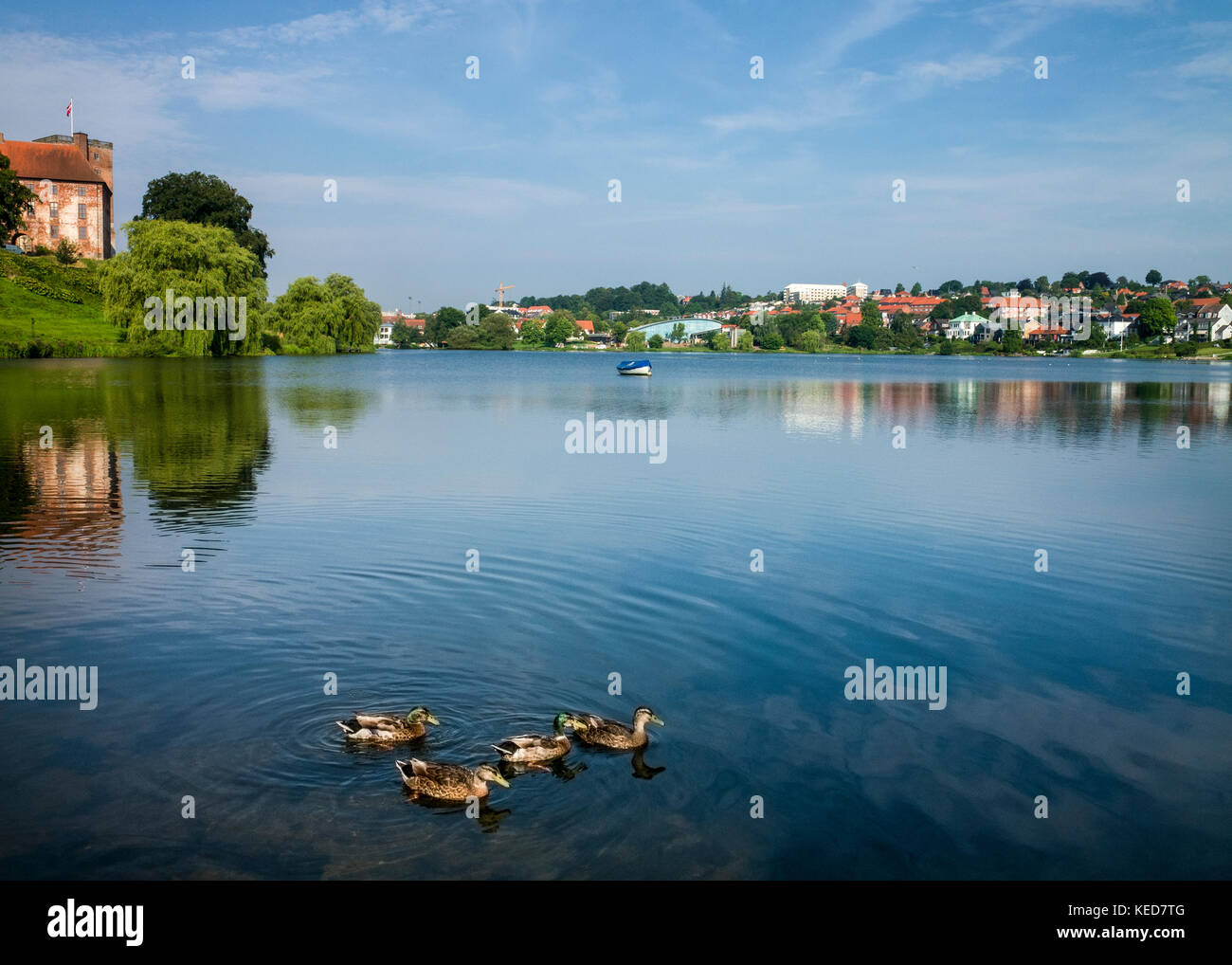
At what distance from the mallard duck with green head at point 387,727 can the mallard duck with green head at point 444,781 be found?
34.9 inches

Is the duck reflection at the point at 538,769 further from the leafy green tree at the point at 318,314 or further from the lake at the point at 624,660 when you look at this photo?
the leafy green tree at the point at 318,314

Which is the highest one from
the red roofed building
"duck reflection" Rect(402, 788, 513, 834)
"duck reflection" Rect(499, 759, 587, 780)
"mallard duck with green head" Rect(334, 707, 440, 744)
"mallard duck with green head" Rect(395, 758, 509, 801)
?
the red roofed building

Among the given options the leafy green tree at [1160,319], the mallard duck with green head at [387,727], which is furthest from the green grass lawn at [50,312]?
the leafy green tree at [1160,319]

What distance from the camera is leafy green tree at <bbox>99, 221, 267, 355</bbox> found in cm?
7800

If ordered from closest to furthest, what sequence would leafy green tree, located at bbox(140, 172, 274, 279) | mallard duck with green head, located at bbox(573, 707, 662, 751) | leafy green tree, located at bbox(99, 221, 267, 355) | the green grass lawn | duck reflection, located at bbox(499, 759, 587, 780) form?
duck reflection, located at bbox(499, 759, 587, 780), mallard duck with green head, located at bbox(573, 707, 662, 751), leafy green tree, located at bbox(99, 221, 267, 355), the green grass lawn, leafy green tree, located at bbox(140, 172, 274, 279)

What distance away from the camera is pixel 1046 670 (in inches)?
468

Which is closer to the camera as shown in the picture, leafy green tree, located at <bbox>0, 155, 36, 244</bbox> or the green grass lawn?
the green grass lawn

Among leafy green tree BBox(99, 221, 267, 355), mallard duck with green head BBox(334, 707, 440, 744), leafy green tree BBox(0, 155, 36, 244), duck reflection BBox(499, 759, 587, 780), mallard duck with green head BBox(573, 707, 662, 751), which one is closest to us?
duck reflection BBox(499, 759, 587, 780)

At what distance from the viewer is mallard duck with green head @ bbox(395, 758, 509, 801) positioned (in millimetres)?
8328

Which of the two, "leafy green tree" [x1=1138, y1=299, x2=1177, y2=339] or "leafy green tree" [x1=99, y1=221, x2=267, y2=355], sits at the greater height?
"leafy green tree" [x1=1138, y1=299, x2=1177, y2=339]

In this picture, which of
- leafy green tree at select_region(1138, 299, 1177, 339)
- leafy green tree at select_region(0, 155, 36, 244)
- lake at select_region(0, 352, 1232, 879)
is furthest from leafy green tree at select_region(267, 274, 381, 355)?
leafy green tree at select_region(1138, 299, 1177, 339)

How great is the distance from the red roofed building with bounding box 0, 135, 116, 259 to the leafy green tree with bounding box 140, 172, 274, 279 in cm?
2162

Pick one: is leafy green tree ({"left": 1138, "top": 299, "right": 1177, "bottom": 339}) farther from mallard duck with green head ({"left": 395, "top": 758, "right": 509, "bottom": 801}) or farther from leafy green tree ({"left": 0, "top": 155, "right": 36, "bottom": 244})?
mallard duck with green head ({"left": 395, "top": 758, "right": 509, "bottom": 801})

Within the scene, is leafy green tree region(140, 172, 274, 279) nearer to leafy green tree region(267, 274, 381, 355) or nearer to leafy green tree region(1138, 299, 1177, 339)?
leafy green tree region(267, 274, 381, 355)
